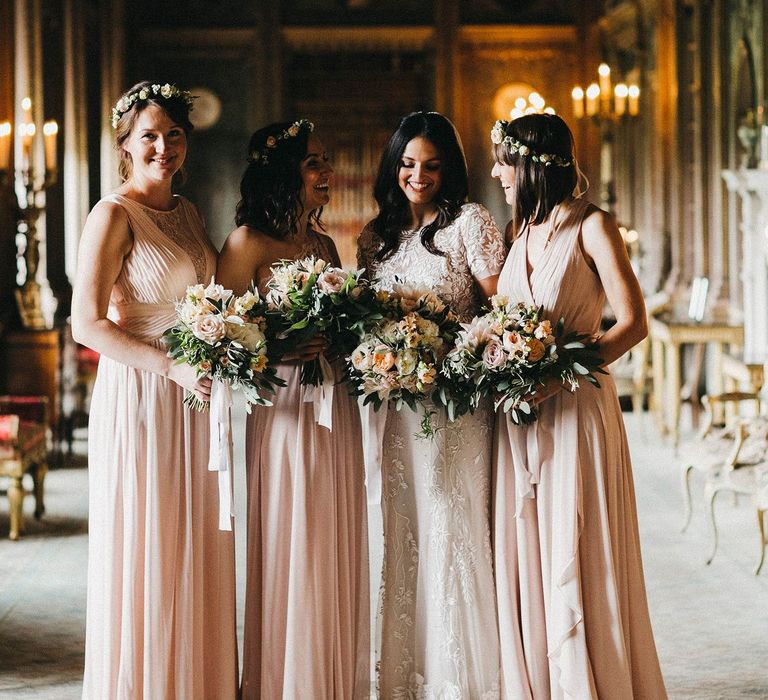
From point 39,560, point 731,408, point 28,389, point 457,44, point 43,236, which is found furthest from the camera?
point 457,44

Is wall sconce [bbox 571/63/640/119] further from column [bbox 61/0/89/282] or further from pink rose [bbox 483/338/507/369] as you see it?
pink rose [bbox 483/338/507/369]

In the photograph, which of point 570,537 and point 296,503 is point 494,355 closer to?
point 570,537

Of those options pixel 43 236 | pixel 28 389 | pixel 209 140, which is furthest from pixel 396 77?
pixel 28 389

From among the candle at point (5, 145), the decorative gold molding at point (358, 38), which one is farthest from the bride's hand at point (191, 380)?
the decorative gold molding at point (358, 38)

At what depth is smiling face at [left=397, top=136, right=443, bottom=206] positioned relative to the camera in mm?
3566

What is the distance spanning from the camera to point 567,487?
134 inches

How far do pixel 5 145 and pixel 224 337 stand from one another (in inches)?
259

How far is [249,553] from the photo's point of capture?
11.6ft

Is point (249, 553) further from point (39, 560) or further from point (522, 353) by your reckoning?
point (39, 560)

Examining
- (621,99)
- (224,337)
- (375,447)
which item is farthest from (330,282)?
(621,99)

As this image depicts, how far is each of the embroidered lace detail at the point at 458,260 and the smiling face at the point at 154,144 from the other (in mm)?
727

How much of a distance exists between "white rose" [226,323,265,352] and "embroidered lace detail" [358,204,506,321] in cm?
54

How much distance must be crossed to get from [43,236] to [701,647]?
7.54m

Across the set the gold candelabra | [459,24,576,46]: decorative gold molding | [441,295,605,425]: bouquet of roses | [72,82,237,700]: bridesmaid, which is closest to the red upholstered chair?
the gold candelabra
